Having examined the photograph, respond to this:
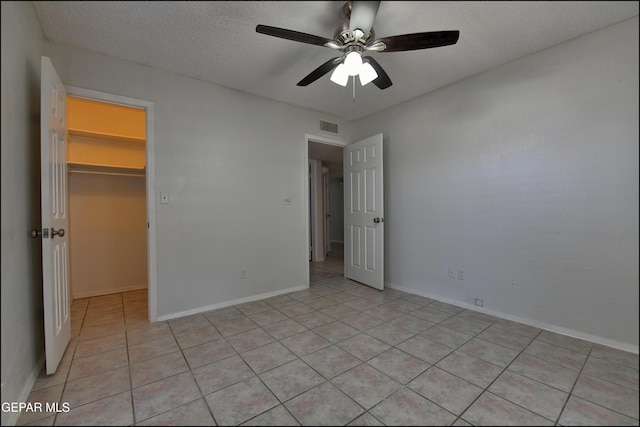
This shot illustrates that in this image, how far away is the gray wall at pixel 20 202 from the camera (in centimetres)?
130

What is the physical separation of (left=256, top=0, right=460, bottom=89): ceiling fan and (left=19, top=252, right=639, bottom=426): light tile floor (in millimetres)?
1897

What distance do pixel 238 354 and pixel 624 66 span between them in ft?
9.12

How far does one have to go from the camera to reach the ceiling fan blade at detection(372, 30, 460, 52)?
1.61 m

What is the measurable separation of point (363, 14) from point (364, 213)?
245cm

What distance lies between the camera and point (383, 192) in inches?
138

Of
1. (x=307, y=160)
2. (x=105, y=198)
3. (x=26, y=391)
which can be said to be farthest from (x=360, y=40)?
(x=105, y=198)

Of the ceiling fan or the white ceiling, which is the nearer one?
the ceiling fan

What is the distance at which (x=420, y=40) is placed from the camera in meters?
1.69

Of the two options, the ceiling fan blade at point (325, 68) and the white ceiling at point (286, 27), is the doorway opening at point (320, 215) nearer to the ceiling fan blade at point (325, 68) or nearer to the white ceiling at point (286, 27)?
the white ceiling at point (286, 27)

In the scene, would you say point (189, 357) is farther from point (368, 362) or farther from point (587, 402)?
point (587, 402)

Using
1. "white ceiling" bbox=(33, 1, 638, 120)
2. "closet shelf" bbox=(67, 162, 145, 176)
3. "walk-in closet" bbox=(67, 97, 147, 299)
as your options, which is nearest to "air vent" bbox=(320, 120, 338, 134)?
"white ceiling" bbox=(33, 1, 638, 120)

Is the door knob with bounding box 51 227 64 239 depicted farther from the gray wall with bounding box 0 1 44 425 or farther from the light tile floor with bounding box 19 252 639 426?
the light tile floor with bounding box 19 252 639 426

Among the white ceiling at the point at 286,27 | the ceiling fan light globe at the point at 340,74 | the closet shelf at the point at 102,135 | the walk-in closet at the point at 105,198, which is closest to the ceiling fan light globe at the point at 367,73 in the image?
the ceiling fan light globe at the point at 340,74

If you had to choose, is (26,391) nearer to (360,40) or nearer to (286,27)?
(286,27)
